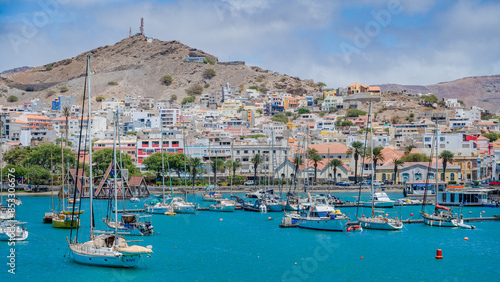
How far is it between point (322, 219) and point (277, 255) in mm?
9233

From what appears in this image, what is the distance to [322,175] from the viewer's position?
104312mm

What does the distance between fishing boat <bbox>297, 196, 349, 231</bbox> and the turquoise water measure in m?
0.66

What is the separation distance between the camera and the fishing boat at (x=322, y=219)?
47.3 meters

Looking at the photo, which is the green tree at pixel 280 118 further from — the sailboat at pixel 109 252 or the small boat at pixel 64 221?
the sailboat at pixel 109 252

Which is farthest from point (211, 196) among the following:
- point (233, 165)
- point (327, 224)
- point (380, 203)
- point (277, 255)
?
point (277, 255)

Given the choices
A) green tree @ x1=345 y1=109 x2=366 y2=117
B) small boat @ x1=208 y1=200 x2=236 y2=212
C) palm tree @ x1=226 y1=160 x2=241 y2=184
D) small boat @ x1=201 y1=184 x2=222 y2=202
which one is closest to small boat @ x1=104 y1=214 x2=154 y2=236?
small boat @ x1=208 y1=200 x2=236 y2=212

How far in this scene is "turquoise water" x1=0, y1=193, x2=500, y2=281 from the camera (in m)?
33.6

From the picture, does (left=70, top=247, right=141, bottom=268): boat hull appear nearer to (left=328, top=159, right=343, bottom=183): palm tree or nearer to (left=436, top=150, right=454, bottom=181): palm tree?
(left=436, top=150, right=454, bottom=181): palm tree

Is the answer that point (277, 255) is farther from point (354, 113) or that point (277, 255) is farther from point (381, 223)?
point (354, 113)

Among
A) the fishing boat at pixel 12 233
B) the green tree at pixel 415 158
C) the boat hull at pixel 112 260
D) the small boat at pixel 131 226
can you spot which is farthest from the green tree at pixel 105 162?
the boat hull at pixel 112 260

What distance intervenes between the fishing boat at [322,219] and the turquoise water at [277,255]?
66 cm

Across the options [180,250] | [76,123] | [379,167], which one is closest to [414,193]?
[379,167]

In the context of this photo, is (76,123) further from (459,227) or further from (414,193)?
(459,227)

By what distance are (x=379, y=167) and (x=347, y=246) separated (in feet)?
202
